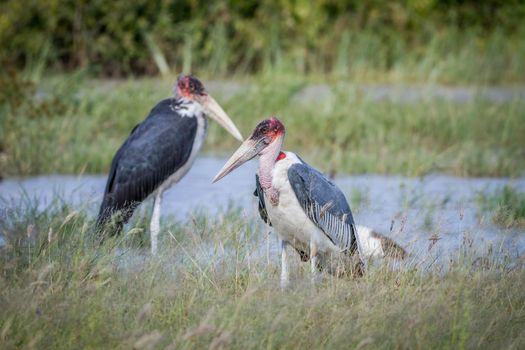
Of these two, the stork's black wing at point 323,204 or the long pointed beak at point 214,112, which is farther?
the long pointed beak at point 214,112

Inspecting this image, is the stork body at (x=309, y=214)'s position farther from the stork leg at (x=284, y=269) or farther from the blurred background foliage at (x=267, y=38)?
the blurred background foliage at (x=267, y=38)

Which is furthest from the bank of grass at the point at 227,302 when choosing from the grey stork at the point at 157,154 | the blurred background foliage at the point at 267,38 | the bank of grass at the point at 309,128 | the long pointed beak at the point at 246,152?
the blurred background foliage at the point at 267,38

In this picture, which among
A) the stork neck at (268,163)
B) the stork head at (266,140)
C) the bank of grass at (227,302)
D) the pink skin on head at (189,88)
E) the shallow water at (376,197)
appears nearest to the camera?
the bank of grass at (227,302)

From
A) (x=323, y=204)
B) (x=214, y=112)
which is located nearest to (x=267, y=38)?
(x=214, y=112)

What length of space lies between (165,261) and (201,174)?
4.32 metres

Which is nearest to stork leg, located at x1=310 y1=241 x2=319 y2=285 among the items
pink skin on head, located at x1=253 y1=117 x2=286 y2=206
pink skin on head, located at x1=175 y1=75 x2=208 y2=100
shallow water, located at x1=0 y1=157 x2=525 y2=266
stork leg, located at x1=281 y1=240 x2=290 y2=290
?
stork leg, located at x1=281 y1=240 x2=290 y2=290

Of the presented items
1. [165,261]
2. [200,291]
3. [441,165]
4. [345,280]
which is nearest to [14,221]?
[165,261]

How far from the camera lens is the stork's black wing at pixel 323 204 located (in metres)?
4.96

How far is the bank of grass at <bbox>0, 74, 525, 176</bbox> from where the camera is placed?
28.6 feet

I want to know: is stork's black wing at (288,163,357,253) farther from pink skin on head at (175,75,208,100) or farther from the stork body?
pink skin on head at (175,75,208,100)

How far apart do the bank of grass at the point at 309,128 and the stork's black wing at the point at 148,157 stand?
2205 mm

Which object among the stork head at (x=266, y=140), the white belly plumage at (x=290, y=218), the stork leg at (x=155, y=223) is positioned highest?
the stork head at (x=266, y=140)

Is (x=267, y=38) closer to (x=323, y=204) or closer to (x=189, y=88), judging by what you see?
(x=189, y=88)

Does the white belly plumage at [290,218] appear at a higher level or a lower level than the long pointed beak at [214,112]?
lower
